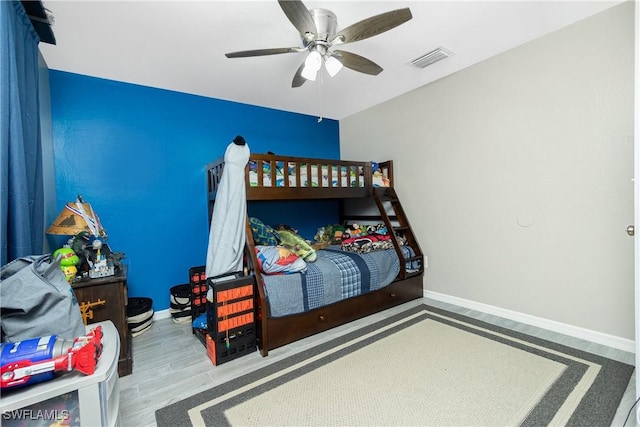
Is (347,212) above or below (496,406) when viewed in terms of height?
above

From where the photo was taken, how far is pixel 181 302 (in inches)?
109

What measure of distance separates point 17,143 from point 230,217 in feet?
4.07

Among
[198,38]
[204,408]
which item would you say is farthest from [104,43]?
[204,408]

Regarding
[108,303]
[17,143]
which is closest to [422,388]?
[108,303]

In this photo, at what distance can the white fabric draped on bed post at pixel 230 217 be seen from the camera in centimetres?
226

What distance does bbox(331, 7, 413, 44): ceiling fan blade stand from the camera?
1.54 meters

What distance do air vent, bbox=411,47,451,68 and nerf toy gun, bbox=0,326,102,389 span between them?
9.76 ft

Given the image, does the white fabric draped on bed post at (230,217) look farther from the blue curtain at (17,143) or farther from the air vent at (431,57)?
the air vent at (431,57)

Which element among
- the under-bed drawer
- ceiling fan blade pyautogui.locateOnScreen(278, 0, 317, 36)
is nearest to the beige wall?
the under-bed drawer

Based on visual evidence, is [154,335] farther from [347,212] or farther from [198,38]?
[347,212]

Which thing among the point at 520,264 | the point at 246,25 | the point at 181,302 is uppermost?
the point at 246,25

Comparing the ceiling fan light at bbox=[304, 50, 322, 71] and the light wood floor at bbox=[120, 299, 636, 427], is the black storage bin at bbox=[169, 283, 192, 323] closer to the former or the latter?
the light wood floor at bbox=[120, 299, 636, 427]

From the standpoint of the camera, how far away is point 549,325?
232cm

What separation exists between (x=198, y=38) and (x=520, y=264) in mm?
3279
